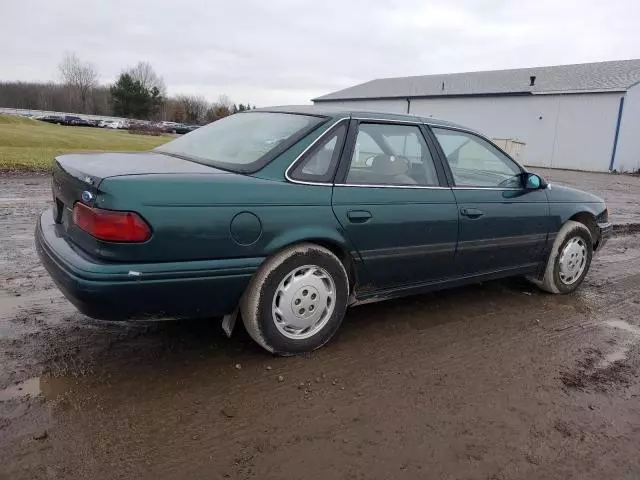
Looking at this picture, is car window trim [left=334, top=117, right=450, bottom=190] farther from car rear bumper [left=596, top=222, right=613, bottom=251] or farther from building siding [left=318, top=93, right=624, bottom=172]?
building siding [left=318, top=93, right=624, bottom=172]

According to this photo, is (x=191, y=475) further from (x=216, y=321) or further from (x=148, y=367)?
(x=216, y=321)

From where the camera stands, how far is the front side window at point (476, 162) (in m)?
4.12

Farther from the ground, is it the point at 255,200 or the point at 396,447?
the point at 255,200

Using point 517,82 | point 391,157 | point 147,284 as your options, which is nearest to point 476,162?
point 391,157

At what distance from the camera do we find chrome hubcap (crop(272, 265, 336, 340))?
3230mm

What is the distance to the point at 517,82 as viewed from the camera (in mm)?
38250

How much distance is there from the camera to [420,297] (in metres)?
4.70

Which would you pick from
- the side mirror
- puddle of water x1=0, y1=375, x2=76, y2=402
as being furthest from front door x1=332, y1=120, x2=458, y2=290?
puddle of water x1=0, y1=375, x2=76, y2=402

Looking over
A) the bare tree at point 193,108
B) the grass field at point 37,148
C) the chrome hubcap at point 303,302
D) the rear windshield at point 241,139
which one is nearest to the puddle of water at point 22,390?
the chrome hubcap at point 303,302

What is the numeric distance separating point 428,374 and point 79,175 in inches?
92.9

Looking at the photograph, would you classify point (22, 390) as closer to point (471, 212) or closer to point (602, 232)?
point (471, 212)

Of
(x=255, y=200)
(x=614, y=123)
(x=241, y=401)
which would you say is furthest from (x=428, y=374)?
(x=614, y=123)

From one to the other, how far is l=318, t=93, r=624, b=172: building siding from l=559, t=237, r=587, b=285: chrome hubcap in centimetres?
2504

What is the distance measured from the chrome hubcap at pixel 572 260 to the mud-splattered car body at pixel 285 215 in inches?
12.7
